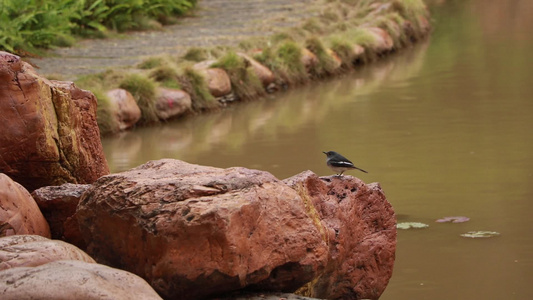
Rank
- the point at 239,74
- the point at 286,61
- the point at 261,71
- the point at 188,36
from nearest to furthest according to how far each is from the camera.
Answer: the point at 239,74 → the point at 261,71 → the point at 286,61 → the point at 188,36

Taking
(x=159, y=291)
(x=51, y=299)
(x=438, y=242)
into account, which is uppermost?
(x=51, y=299)

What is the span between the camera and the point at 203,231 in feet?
12.6

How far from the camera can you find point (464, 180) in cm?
777

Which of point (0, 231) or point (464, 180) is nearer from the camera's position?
point (0, 231)

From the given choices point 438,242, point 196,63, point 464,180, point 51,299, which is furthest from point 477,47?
point 51,299

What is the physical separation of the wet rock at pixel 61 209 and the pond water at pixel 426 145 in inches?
66.1

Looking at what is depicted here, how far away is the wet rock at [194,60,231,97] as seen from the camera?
1171cm

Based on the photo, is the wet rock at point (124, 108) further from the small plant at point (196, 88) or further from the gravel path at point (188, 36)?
the small plant at point (196, 88)

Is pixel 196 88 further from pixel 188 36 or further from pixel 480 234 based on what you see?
pixel 480 234

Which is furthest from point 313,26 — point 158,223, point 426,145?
point 158,223

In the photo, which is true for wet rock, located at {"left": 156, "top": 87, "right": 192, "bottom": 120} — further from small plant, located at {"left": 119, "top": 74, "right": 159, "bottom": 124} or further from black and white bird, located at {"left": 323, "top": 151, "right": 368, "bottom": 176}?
black and white bird, located at {"left": 323, "top": 151, "right": 368, "bottom": 176}

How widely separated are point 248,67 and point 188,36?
3.43 metres

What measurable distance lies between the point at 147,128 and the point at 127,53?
3.30 m

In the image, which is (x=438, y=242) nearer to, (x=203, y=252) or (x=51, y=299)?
(x=203, y=252)
